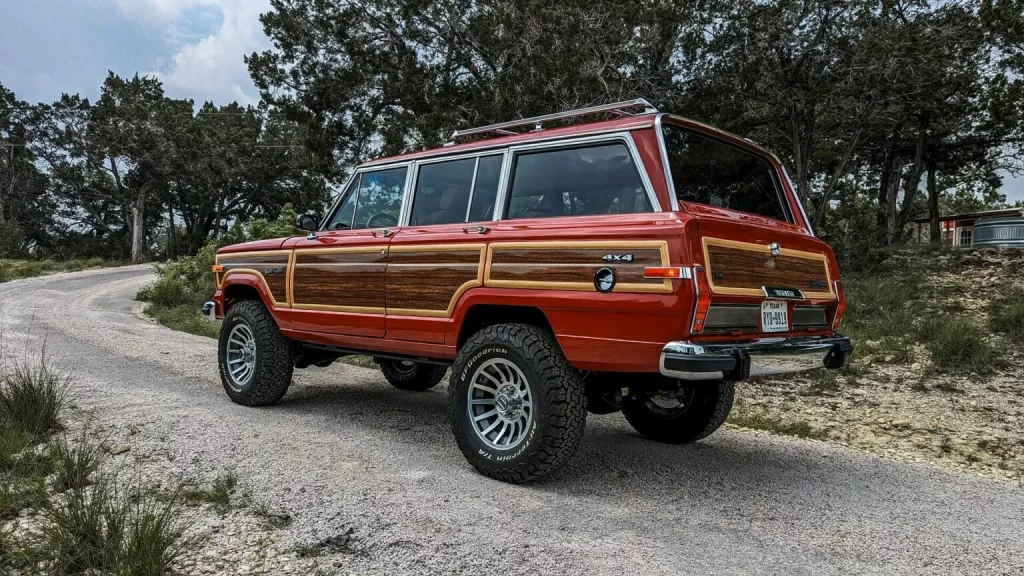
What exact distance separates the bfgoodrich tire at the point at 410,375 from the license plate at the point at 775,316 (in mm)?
3480

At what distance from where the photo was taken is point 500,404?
385 centimetres

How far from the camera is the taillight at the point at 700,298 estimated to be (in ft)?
10.6

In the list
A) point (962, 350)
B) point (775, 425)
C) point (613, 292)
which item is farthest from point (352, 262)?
point (962, 350)

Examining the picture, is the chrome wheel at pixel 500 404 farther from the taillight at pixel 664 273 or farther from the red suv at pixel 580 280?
the taillight at pixel 664 273

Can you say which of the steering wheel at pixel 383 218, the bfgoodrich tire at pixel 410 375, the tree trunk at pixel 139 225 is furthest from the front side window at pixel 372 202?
the tree trunk at pixel 139 225

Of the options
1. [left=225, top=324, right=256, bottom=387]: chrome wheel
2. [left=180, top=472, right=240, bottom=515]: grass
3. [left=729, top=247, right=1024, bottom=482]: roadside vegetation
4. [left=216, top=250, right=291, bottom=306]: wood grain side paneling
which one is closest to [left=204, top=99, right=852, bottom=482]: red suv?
[left=216, top=250, right=291, bottom=306]: wood grain side paneling

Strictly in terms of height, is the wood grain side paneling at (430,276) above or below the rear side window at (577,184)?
below

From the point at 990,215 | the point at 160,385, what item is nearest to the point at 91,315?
the point at 160,385

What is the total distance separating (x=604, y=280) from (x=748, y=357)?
2.58 ft

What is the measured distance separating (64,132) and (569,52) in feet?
133

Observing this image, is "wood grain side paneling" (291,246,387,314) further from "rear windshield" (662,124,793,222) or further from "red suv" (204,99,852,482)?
"rear windshield" (662,124,793,222)

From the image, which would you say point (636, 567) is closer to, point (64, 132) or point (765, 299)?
point (765, 299)

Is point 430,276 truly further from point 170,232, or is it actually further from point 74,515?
point 170,232

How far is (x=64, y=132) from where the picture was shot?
135 feet
